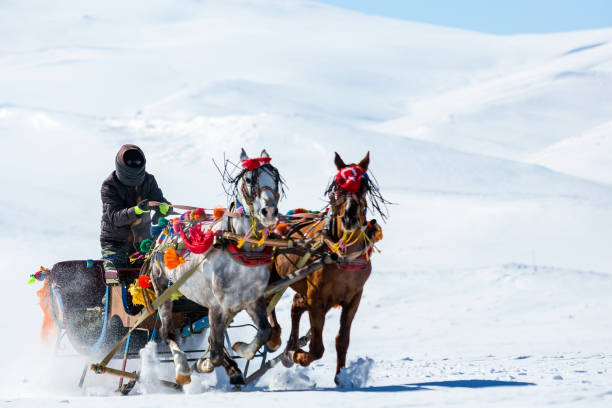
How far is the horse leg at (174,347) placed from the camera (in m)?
7.65

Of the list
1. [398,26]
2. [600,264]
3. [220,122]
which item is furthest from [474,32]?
[600,264]

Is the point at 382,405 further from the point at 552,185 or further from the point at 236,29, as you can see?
the point at 236,29

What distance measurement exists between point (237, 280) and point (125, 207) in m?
1.81

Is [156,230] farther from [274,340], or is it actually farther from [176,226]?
[274,340]

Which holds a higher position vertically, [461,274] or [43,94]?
[43,94]

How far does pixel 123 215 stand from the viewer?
839cm

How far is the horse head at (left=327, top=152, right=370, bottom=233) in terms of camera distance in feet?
24.2

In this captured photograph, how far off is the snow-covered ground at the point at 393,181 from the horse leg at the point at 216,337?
0.85ft

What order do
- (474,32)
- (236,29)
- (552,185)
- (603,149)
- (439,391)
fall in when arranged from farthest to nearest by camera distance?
(474,32), (236,29), (603,149), (552,185), (439,391)

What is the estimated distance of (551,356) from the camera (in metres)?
11.2

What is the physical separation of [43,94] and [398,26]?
7015cm

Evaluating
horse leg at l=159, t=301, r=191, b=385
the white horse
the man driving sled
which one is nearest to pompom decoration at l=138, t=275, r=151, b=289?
horse leg at l=159, t=301, r=191, b=385

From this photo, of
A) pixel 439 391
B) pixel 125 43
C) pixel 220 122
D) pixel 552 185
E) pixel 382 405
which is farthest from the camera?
pixel 125 43

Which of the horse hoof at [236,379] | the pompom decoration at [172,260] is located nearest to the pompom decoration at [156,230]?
the pompom decoration at [172,260]
